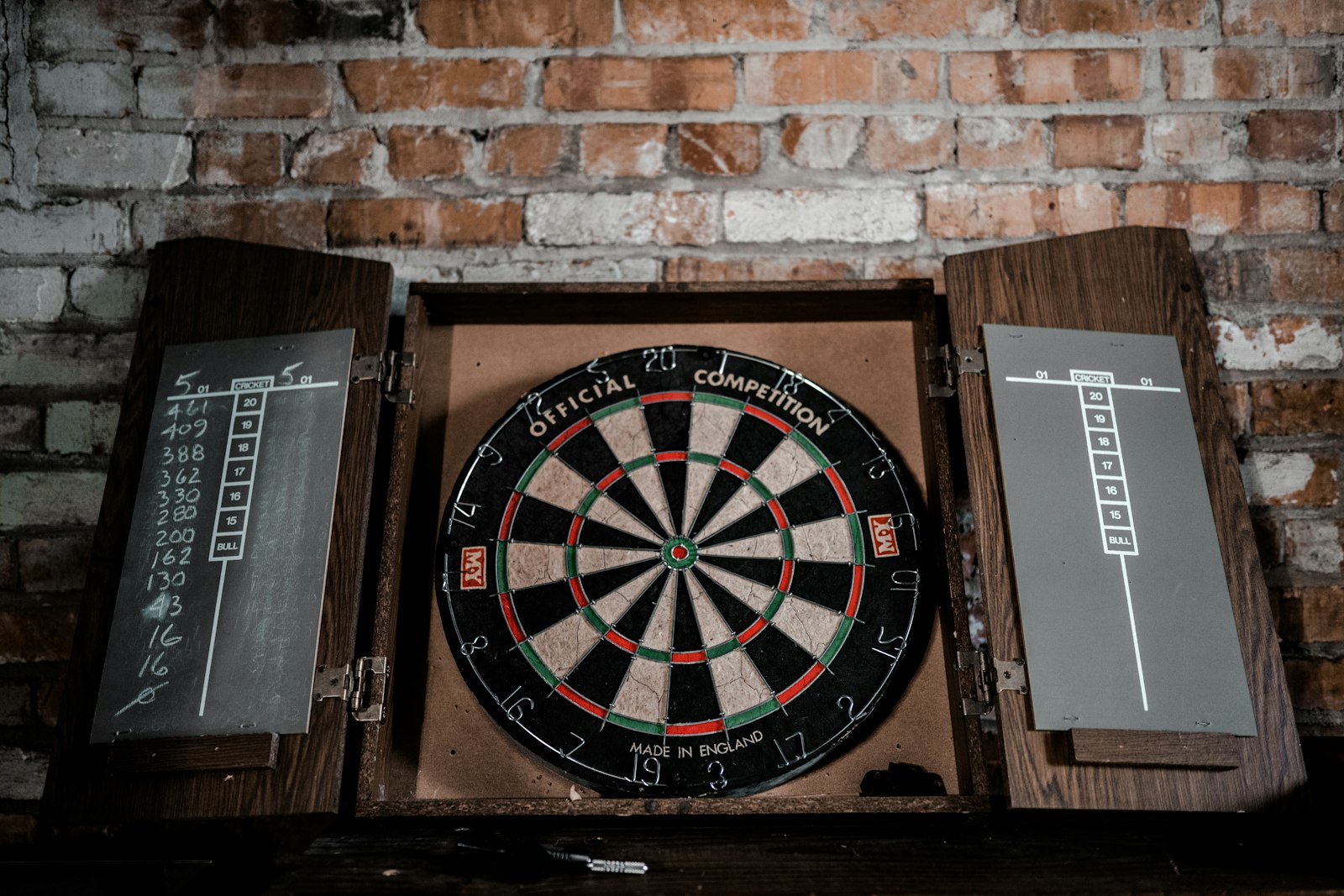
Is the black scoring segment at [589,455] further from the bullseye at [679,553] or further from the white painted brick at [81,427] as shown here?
the white painted brick at [81,427]

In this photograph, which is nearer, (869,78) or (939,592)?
(939,592)

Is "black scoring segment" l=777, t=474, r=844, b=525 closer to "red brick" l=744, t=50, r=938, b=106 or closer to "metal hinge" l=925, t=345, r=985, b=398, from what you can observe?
"metal hinge" l=925, t=345, r=985, b=398

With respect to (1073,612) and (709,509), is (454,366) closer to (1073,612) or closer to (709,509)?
(709,509)

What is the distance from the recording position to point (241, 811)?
4.09 ft

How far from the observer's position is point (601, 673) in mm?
1367

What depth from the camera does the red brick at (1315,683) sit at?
4.82 feet

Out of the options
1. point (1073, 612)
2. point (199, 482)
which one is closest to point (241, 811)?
point (199, 482)

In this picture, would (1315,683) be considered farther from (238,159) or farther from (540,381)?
(238,159)

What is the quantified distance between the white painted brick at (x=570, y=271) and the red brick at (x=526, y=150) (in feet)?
0.56

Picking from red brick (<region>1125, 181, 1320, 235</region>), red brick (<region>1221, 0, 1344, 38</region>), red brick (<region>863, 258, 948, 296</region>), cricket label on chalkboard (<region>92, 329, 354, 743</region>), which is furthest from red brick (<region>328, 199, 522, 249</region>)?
red brick (<region>1221, 0, 1344, 38</region>)

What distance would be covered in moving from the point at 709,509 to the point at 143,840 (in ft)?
3.20

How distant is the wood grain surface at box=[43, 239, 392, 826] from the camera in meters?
1.25

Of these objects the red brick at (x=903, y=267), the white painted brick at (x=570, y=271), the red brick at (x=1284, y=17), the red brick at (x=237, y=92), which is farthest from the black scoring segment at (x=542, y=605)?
the red brick at (x=1284, y=17)

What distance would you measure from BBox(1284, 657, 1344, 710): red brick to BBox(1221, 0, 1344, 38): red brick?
108 centimetres
